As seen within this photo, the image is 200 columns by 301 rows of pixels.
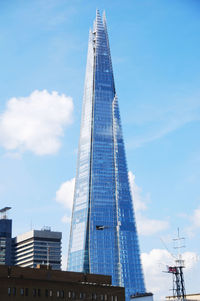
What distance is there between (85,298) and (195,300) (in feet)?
A: 131

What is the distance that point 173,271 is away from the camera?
158 metres

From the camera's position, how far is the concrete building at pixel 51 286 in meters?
127

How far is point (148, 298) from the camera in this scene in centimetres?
16650

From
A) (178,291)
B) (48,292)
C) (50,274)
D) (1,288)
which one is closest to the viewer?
(1,288)

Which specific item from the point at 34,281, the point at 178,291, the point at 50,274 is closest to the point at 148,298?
the point at 178,291

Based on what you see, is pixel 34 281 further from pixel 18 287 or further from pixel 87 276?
pixel 87 276

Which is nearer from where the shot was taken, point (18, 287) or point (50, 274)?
point (18, 287)

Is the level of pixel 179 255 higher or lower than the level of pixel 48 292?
higher

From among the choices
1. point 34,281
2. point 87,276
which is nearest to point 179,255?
A: point 87,276

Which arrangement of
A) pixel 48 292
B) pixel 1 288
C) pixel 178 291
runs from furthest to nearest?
pixel 178 291
pixel 48 292
pixel 1 288

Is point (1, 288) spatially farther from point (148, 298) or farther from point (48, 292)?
point (148, 298)

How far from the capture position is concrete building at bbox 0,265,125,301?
126875 mm

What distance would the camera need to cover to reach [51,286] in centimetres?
13450

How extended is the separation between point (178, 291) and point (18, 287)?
49994 mm
